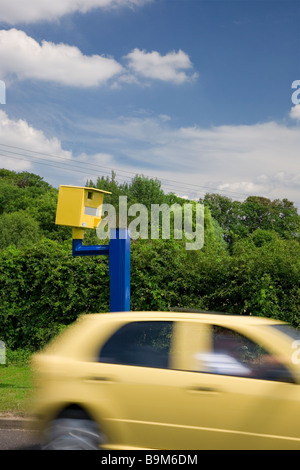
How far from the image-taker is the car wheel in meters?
4.32

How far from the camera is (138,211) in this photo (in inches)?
2628

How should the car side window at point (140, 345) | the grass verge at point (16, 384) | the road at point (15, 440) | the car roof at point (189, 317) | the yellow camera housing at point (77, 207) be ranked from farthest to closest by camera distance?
the yellow camera housing at point (77, 207)
the grass verge at point (16, 384)
the road at point (15, 440)
the car roof at point (189, 317)
the car side window at point (140, 345)

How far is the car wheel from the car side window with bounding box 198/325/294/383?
1.12 meters

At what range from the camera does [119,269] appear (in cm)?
855

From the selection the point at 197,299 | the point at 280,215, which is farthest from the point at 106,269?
the point at 280,215

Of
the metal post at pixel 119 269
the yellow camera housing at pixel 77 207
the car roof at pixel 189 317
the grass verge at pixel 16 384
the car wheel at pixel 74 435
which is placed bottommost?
the grass verge at pixel 16 384

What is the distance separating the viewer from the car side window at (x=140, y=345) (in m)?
4.51

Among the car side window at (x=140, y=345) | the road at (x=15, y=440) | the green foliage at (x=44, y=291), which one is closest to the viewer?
the car side window at (x=140, y=345)

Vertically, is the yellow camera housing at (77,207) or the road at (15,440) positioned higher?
the yellow camera housing at (77,207)

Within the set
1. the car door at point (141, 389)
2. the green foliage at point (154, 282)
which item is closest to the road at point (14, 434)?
the car door at point (141, 389)

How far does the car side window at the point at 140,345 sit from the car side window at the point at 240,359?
1.22 feet

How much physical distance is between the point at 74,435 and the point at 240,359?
62.9 inches

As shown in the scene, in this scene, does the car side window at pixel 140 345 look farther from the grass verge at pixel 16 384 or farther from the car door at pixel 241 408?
the grass verge at pixel 16 384

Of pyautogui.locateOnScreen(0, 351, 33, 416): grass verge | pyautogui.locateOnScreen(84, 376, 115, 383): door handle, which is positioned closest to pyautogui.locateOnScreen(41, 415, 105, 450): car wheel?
pyautogui.locateOnScreen(84, 376, 115, 383): door handle
